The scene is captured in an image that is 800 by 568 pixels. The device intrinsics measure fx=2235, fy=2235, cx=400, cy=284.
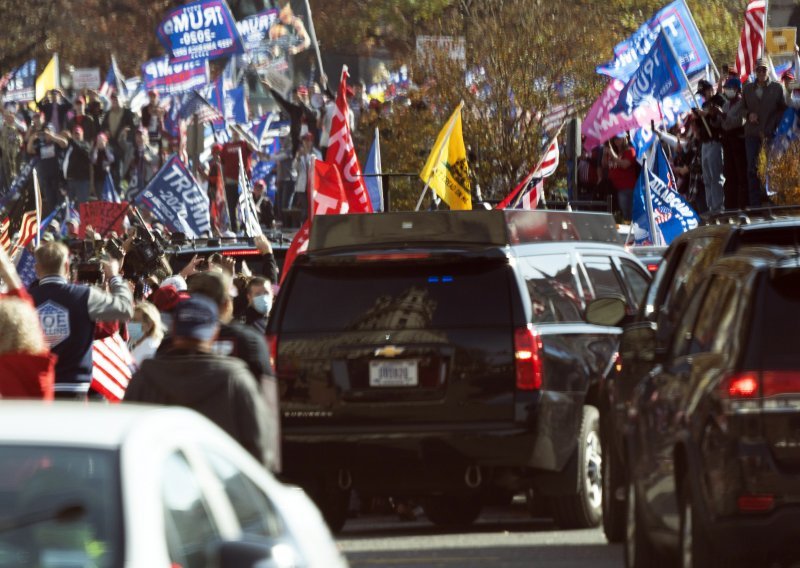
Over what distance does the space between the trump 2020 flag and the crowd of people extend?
0.45m

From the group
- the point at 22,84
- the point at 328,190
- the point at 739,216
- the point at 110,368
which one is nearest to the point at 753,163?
the point at 328,190

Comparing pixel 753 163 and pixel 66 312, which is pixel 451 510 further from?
pixel 753 163

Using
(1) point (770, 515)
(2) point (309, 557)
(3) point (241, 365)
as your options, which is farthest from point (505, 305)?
(2) point (309, 557)

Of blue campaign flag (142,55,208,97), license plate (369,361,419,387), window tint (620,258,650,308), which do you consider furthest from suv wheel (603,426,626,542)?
blue campaign flag (142,55,208,97)

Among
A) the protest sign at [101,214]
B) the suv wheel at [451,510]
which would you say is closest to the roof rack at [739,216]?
the suv wheel at [451,510]

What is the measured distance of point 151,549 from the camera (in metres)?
4.77

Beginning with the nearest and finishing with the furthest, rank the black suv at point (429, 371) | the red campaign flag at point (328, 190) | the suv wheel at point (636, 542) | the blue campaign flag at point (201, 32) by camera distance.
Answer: the suv wheel at point (636, 542) → the black suv at point (429, 371) → the red campaign flag at point (328, 190) → the blue campaign flag at point (201, 32)

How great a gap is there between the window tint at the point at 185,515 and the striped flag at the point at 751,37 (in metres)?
25.6

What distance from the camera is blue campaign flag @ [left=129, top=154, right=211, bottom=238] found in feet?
90.7

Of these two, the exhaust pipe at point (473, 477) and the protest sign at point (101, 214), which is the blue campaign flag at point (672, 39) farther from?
the exhaust pipe at point (473, 477)

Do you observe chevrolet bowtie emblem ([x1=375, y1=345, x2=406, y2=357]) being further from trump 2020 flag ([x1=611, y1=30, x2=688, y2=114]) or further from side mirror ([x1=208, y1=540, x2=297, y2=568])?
trump 2020 flag ([x1=611, y1=30, x2=688, y2=114])

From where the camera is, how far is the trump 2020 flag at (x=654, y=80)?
92.1 ft

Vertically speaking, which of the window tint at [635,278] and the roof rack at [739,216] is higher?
the roof rack at [739,216]

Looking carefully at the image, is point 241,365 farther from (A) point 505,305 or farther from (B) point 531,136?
(B) point 531,136
